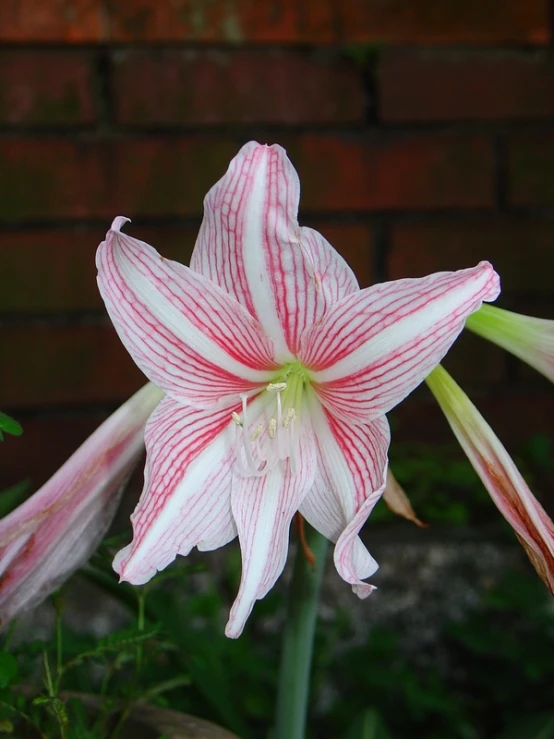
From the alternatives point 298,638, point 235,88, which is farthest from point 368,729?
point 235,88

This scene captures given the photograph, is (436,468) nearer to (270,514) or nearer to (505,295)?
(505,295)

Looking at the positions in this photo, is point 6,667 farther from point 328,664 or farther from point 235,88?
point 235,88

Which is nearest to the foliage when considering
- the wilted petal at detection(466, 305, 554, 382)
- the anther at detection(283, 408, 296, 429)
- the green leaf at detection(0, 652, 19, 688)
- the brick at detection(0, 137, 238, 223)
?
the green leaf at detection(0, 652, 19, 688)

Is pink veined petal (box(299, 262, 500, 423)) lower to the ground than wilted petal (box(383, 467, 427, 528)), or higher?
higher

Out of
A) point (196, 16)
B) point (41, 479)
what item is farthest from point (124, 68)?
point (41, 479)

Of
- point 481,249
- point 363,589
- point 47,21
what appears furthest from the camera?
point 481,249

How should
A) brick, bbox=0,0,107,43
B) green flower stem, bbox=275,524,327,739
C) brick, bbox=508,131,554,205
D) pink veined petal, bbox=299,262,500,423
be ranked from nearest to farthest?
pink veined petal, bbox=299,262,500,423 < green flower stem, bbox=275,524,327,739 < brick, bbox=0,0,107,43 < brick, bbox=508,131,554,205

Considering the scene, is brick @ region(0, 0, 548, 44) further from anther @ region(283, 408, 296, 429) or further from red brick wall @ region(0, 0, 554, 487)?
anther @ region(283, 408, 296, 429)
